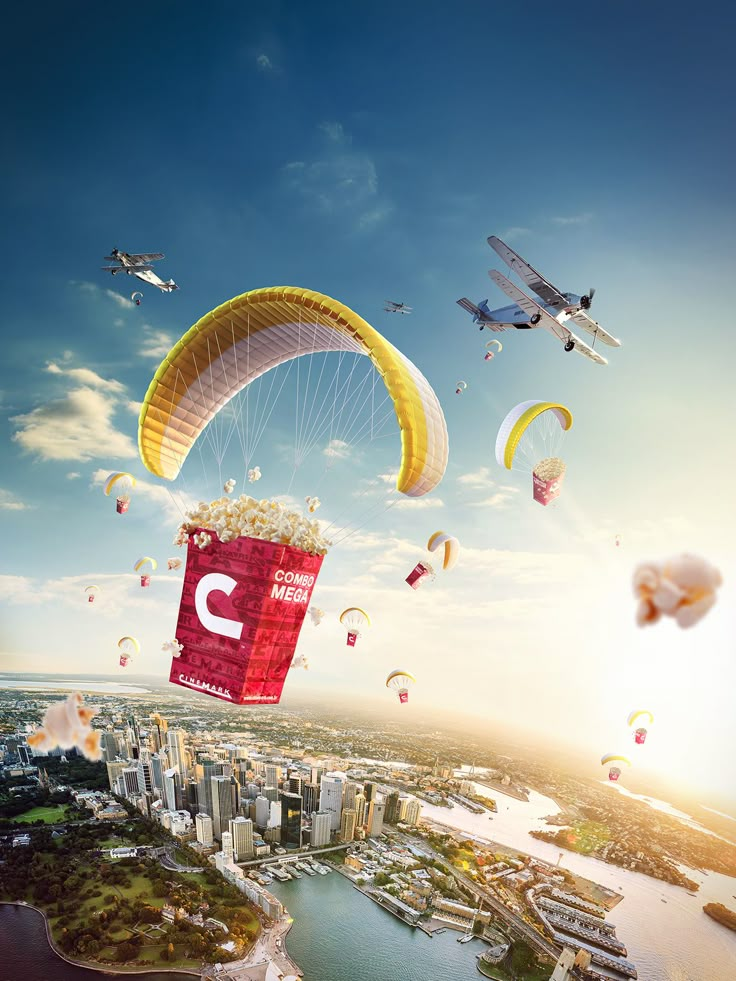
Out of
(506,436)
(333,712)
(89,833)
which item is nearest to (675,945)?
(506,436)

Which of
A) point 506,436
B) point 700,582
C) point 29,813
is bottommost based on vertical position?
point 29,813

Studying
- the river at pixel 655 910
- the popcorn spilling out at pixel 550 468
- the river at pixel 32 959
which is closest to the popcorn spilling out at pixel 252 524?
the popcorn spilling out at pixel 550 468

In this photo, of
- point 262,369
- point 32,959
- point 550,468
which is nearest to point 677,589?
point 262,369

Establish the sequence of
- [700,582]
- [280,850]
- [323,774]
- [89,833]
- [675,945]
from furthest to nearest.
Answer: [323,774] → [280,850] → [89,833] → [675,945] → [700,582]

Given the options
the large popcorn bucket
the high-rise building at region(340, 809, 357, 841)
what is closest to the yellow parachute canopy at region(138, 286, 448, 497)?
the large popcorn bucket

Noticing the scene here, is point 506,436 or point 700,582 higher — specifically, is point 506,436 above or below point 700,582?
above

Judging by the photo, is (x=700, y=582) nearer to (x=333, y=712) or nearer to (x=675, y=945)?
(x=675, y=945)
